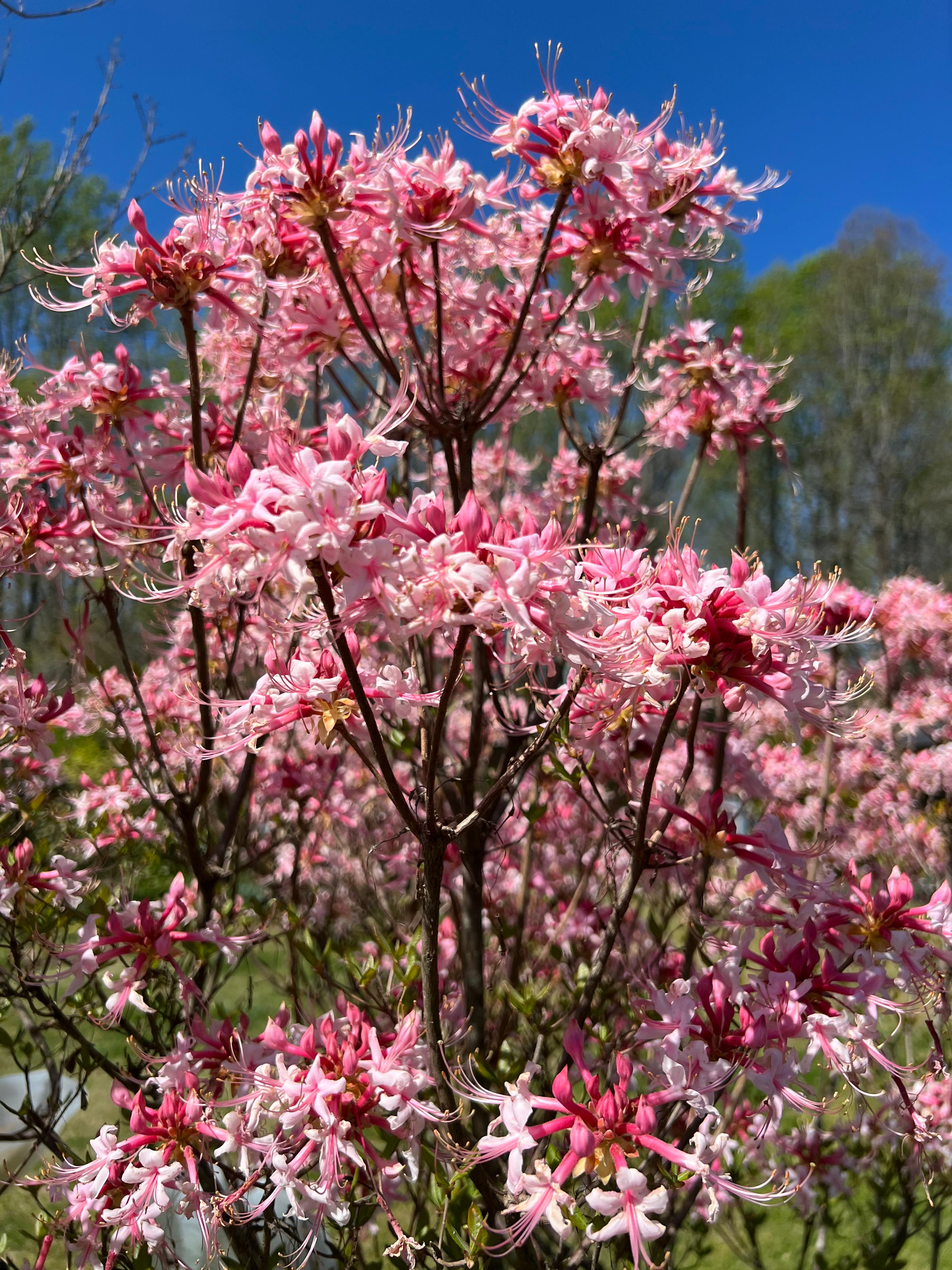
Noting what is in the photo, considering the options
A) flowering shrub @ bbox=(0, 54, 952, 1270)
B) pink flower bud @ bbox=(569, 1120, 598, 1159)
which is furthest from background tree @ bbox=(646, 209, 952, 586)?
pink flower bud @ bbox=(569, 1120, 598, 1159)

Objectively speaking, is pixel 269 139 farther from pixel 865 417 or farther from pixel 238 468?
pixel 865 417

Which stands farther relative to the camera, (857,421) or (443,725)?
(857,421)

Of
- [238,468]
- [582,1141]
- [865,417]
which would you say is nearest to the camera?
[238,468]

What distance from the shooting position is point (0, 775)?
3186 mm

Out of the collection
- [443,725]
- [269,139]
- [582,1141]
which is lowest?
[582,1141]

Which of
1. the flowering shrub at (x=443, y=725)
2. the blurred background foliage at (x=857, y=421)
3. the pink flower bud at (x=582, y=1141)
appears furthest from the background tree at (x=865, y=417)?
the pink flower bud at (x=582, y=1141)

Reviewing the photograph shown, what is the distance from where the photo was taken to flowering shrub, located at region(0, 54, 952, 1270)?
4.69 feet

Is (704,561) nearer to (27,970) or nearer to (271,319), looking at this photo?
(271,319)

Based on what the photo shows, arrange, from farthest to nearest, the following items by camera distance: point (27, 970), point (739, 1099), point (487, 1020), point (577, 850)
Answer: point (577, 850), point (739, 1099), point (487, 1020), point (27, 970)

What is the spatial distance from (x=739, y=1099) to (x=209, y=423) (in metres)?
2.90

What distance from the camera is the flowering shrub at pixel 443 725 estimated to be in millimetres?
1431

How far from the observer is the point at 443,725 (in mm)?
1625

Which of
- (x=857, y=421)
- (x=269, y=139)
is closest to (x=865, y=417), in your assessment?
(x=857, y=421)

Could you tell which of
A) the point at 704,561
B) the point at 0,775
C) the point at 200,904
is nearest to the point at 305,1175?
the point at 200,904
